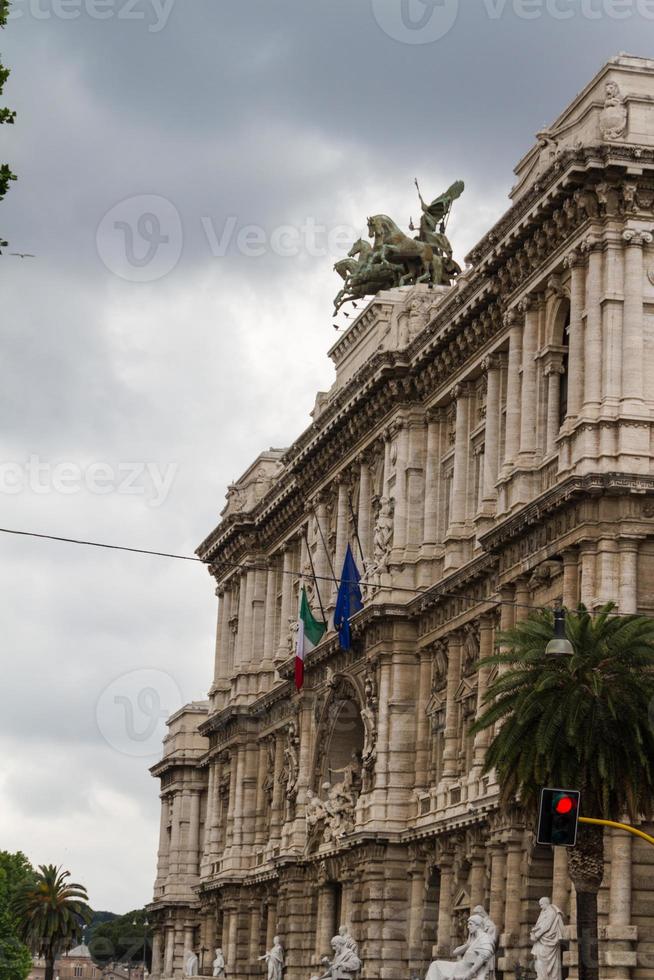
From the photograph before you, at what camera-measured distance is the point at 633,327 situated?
48.8 m

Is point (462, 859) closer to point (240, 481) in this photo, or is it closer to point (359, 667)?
point (359, 667)

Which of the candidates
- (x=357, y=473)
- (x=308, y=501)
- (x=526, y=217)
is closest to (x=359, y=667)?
(x=357, y=473)

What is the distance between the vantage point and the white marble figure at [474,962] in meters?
47.4

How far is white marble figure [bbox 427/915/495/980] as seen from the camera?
4738 cm

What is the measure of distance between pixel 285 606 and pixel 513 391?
2814cm

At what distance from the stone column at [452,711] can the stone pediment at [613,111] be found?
13881 millimetres

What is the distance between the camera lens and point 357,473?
2793 inches

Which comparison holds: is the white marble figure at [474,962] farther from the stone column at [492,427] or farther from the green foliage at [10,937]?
the green foliage at [10,937]

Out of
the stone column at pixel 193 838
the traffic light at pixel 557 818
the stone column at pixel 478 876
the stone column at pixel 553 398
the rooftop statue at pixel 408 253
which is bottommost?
the traffic light at pixel 557 818

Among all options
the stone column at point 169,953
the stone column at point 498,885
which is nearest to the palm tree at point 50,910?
the stone column at point 169,953

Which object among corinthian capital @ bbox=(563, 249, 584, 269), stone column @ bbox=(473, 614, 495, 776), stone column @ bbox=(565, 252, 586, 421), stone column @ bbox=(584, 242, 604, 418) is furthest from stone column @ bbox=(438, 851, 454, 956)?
corinthian capital @ bbox=(563, 249, 584, 269)

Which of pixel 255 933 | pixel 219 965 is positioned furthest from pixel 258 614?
pixel 219 965

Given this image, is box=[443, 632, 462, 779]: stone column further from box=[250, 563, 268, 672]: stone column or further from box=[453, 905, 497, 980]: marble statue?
box=[250, 563, 268, 672]: stone column

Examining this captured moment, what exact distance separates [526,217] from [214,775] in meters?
42.7
